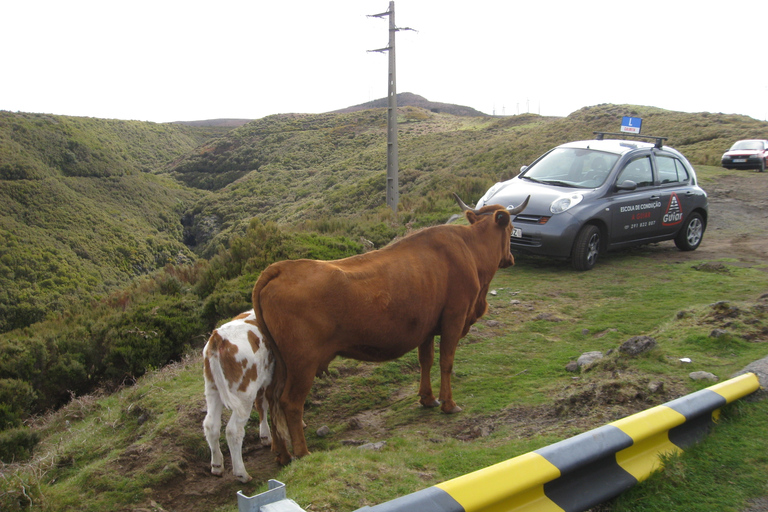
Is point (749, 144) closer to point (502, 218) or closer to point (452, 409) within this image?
point (502, 218)

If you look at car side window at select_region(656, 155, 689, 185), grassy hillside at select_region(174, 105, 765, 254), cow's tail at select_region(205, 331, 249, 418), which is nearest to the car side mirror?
car side window at select_region(656, 155, 689, 185)

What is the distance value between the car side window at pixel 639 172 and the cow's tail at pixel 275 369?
8.13m

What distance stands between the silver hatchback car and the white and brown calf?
642 cm

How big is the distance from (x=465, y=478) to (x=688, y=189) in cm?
1104

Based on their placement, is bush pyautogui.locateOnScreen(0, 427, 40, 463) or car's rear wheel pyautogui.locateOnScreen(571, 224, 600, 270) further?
car's rear wheel pyautogui.locateOnScreen(571, 224, 600, 270)

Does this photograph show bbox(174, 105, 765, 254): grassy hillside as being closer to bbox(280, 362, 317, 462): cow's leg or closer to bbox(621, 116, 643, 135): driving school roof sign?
bbox(621, 116, 643, 135): driving school roof sign

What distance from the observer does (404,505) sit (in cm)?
212


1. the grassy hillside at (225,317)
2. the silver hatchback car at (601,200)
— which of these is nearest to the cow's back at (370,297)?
the grassy hillside at (225,317)

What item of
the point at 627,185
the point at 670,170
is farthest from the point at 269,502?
the point at 670,170

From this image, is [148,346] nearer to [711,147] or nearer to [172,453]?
[172,453]

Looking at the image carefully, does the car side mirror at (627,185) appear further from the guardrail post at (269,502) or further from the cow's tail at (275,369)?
the guardrail post at (269,502)

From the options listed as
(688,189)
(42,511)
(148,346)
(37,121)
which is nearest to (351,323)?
(42,511)

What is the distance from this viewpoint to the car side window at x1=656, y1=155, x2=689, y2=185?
36.5ft

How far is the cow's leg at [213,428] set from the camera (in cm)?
463
